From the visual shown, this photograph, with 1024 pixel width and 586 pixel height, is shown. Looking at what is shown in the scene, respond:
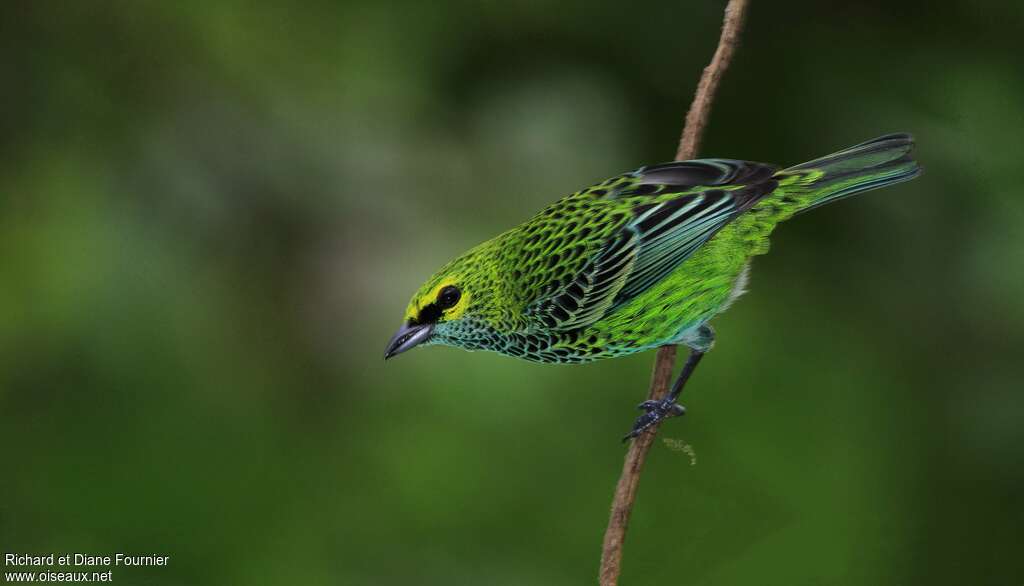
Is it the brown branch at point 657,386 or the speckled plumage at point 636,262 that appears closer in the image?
the brown branch at point 657,386

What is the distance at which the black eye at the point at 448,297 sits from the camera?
8.49ft

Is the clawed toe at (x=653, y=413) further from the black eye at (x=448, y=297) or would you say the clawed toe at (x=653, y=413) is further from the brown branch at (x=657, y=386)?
the black eye at (x=448, y=297)

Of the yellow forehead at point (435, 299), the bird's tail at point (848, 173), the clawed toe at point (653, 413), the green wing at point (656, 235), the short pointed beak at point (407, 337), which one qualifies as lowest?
the clawed toe at point (653, 413)

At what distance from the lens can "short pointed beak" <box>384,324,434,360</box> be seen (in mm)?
2508

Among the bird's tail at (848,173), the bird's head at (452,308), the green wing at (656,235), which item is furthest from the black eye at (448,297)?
the bird's tail at (848,173)

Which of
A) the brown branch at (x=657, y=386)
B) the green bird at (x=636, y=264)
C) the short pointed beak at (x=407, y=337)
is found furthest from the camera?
the green bird at (x=636, y=264)

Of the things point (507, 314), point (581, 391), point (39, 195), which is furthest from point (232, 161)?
point (507, 314)

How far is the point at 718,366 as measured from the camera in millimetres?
→ 3543

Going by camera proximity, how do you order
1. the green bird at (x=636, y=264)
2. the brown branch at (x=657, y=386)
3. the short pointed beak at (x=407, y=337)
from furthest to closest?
the green bird at (x=636, y=264), the short pointed beak at (x=407, y=337), the brown branch at (x=657, y=386)

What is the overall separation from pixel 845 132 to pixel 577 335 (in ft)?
5.97

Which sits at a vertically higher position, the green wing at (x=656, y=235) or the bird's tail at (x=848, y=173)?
the bird's tail at (x=848, y=173)

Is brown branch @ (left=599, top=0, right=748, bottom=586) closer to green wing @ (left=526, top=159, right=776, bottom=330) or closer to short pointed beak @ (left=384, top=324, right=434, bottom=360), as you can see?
green wing @ (left=526, top=159, right=776, bottom=330)

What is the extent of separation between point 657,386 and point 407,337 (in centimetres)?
63

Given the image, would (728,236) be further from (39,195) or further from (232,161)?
(39,195)
